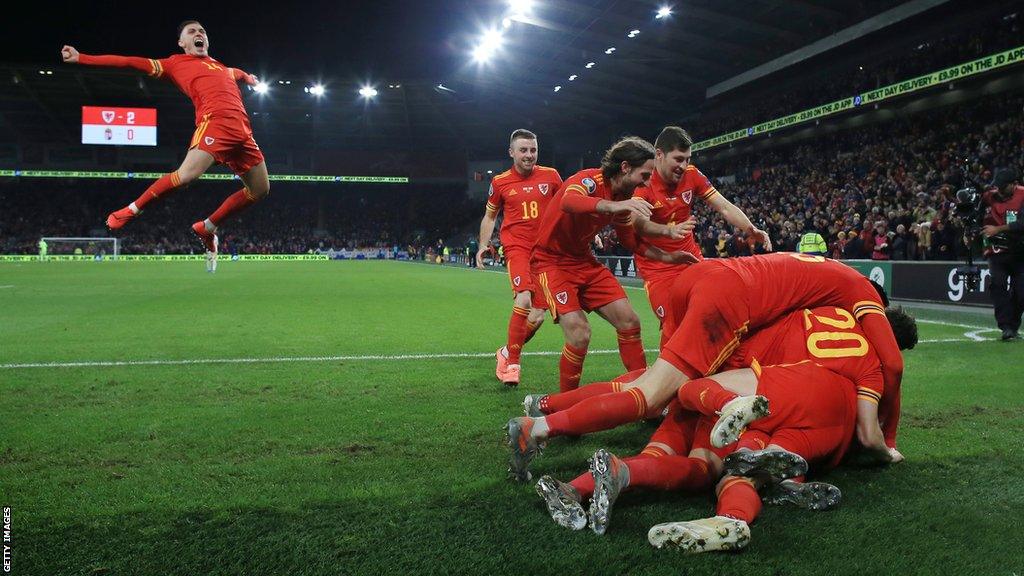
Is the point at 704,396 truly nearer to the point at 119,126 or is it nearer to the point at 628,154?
the point at 628,154

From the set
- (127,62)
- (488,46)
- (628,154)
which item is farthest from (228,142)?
(488,46)

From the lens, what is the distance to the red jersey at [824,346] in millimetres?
3486

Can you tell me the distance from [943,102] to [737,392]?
89.7ft

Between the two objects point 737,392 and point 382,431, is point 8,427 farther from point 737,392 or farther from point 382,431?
point 737,392

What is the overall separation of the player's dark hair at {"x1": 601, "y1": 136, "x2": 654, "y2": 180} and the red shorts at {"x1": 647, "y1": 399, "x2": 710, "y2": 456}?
1764 millimetres

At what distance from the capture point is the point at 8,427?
174 inches

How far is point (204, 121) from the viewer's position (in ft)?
21.1

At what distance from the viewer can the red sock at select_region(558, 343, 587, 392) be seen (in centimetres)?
527

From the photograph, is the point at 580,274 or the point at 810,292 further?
the point at 580,274

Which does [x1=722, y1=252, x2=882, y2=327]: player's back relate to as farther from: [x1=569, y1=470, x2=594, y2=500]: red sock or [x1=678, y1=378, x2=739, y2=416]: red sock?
[x1=569, y1=470, x2=594, y2=500]: red sock

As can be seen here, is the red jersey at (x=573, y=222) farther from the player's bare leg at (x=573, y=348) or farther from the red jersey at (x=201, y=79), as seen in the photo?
the red jersey at (x=201, y=79)

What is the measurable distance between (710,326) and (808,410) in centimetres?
58

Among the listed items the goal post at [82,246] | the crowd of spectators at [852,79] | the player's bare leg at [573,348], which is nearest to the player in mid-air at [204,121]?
the player's bare leg at [573,348]

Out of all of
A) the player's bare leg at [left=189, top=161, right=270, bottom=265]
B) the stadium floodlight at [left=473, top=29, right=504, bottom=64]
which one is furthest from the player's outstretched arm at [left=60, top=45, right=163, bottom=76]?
the stadium floodlight at [left=473, top=29, right=504, bottom=64]
